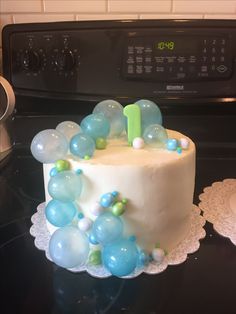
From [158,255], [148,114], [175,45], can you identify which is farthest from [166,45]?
[158,255]

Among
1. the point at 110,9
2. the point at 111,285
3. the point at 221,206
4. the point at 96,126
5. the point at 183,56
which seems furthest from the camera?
the point at 110,9

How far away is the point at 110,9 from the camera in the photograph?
103 centimetres

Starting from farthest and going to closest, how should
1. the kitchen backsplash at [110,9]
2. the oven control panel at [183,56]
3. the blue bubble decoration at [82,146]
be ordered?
the kitchen backsplash at [110,9] → the oven control panel at [183,56] → the blue bubble decoration at [82,146]

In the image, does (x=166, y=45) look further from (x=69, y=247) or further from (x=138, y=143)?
(x=69, y=247)

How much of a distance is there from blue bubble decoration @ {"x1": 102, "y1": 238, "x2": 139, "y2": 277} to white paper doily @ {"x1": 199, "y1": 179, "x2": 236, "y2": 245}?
0.18 meters

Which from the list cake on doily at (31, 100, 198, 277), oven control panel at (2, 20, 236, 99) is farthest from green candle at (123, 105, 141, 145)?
oven control panel at (2, 20, 236, 99)

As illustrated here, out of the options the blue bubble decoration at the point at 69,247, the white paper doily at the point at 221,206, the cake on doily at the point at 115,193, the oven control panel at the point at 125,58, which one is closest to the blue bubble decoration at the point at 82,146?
the cake on doily at the point at 115,193

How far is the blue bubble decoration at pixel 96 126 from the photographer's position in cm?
64

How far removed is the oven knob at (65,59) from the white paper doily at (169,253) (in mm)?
351

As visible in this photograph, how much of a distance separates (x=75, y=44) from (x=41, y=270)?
0.56 meters

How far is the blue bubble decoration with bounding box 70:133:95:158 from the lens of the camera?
1.95 feet

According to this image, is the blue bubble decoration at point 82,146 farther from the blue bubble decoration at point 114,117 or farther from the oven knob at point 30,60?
the oven knob at point 30,60

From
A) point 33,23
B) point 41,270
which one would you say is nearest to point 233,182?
point 41,270

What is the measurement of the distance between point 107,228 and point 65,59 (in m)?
0.51
